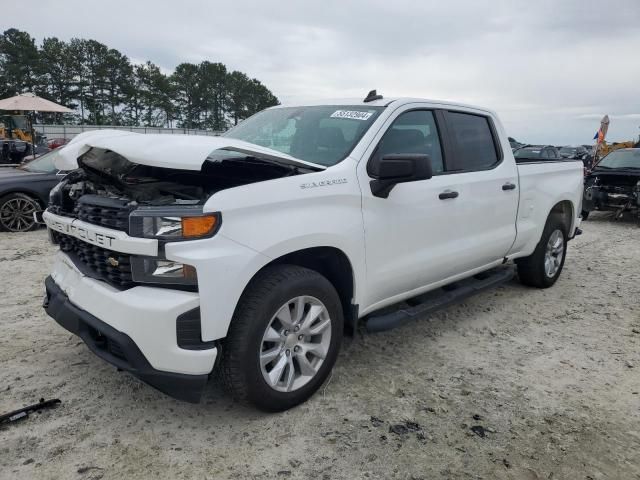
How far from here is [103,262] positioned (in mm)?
2680

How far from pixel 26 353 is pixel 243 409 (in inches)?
70.5

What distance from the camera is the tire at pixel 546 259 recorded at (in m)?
5.23

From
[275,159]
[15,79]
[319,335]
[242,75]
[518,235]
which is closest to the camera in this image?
[275,159]

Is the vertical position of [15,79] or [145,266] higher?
[15,79]

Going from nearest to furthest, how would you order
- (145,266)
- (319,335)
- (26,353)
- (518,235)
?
(145,266) → (319,335) → (26,353) → (518,235)

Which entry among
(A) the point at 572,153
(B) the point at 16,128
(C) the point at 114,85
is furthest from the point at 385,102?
(C) the point at 114,85

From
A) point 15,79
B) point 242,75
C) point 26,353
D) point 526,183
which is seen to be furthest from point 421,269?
point 242,75

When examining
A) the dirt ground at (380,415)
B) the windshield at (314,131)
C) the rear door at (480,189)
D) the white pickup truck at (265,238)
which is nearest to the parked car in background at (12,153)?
the dirt ground at (380,415)

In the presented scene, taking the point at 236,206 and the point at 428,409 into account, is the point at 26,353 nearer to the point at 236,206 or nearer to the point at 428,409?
the point at 236,206

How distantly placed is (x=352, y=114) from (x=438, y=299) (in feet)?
5.12

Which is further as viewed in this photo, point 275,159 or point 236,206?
point 275,159

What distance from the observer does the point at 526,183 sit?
4.70 meters

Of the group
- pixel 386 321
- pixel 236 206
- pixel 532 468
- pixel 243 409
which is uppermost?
pixel 236 206

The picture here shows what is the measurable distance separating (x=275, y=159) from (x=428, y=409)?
1.75m
